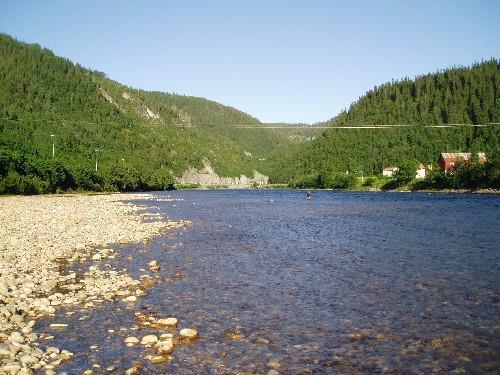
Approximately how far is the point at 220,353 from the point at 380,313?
5.58m

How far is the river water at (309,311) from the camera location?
956 centimetres

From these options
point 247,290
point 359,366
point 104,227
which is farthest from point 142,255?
point 359,366

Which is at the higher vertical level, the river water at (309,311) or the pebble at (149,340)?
the pebble at (149,340)

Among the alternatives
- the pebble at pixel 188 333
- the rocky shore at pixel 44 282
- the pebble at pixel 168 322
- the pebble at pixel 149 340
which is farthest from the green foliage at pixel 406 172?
the pebble at pixel 149 340

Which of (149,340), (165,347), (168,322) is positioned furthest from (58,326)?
(165,347)

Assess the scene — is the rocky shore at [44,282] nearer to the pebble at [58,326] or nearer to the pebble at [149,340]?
the pebble at [58,326]

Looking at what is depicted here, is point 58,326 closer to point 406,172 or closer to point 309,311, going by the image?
point 309,311

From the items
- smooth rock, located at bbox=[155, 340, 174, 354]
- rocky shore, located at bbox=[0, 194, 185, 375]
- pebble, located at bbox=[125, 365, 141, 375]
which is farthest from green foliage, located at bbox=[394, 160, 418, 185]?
pebble, located at bbox=[125, 365, 141, 375]

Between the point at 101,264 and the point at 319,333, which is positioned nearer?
the point at 319,333

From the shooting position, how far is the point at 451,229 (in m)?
36.0

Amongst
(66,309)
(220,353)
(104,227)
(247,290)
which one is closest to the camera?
(220,353)

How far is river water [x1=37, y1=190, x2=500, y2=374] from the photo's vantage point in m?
9.56

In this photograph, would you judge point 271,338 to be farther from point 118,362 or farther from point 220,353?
point 118,362

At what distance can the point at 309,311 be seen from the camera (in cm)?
1327
